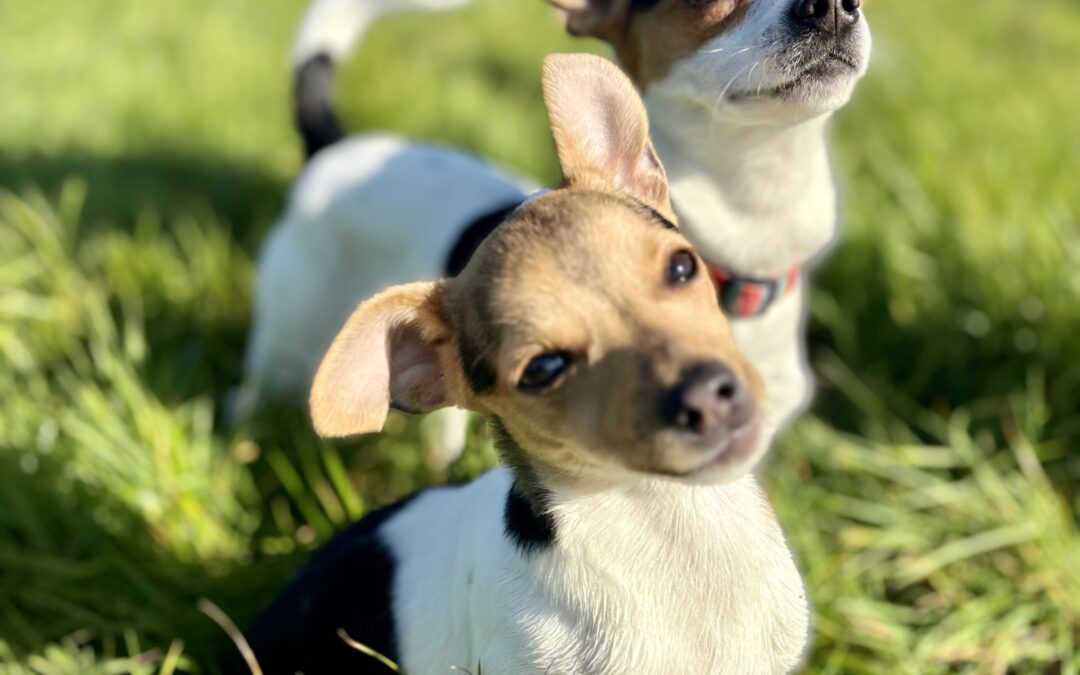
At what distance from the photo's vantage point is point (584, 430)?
2008 millimetres

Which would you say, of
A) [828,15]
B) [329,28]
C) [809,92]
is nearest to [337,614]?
[809,92]

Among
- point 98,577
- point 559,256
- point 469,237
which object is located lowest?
point 98,577

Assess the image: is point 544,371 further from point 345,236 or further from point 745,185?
point 345,236

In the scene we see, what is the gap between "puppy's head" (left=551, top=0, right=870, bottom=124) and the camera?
279 cm

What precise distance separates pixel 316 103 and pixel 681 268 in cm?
282

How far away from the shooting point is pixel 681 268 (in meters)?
2.13

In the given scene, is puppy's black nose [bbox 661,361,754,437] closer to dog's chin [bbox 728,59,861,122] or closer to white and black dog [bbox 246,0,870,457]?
white and black dog [bbox 246,0,870,457]

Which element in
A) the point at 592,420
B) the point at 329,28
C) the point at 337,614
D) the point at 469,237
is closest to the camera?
the point at 592,420

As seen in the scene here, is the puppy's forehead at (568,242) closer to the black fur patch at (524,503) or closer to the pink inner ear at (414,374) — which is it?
the pink inner ear at (414,374)

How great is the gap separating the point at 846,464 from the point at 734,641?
1.72 metres

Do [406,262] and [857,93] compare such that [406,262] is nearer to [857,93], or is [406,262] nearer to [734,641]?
[734,641]

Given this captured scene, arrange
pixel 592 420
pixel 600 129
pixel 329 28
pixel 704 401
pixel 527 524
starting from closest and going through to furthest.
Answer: pixel 704 401 < pixel 592 420 < pixel 527 524 < pixel 600 129 < pixel 329 28

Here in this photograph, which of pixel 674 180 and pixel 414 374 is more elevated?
pixel 414 374

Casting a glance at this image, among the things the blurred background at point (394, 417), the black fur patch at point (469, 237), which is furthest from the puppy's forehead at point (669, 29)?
the blurred background at point (394, 417)
